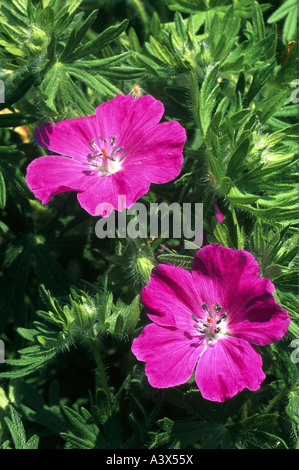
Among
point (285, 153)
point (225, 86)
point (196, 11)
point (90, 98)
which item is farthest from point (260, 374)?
point (196, 11)

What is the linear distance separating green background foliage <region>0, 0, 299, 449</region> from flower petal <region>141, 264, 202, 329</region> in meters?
0.04

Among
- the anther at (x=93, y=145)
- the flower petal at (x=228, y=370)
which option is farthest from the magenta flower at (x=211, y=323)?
the anther at (x=93, y=145)

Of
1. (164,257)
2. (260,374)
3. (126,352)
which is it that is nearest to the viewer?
(260,374)

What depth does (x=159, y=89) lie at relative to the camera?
1.96 m

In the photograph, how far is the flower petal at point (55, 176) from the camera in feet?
5.06

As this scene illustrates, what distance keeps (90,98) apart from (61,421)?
101 centimetres

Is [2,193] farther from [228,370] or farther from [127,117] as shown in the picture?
[228,370]

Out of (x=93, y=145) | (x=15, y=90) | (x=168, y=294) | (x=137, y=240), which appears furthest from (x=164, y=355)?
(x=15, y=90)

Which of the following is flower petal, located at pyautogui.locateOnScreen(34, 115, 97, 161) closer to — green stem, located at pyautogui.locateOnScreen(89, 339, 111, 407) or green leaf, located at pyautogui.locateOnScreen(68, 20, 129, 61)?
green leaf, located at pyautogui.locateOnScreen(68, 20, 129, 61)

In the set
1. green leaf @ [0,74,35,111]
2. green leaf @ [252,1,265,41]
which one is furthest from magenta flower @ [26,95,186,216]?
green leaf @ [252,1,265,41]

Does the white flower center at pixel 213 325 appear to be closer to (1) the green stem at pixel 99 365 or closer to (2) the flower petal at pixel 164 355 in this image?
(2) the flower petal at pixel 164 355

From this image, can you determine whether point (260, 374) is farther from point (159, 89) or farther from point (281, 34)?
point (281, 34)

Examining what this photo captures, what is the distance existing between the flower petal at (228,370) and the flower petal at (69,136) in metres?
0.62

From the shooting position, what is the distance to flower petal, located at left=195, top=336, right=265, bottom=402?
4.77ft
